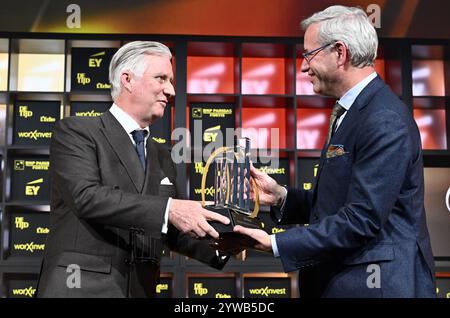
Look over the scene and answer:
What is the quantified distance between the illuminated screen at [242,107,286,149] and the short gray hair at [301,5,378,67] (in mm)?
2933

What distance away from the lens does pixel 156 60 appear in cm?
306

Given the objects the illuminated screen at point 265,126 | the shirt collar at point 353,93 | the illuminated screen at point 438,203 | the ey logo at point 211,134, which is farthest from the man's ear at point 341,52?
the illuminated screen at point 438,203

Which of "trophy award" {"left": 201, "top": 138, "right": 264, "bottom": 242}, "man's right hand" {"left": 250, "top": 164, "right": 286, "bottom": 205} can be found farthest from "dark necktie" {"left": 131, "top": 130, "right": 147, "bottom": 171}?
"man's right hand" {"left": 250, "top": 164, "right": 286, "bottom": 205}

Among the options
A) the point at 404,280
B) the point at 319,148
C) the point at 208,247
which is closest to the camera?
the point at 404,280

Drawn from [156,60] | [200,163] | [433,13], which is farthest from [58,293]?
[433,13]

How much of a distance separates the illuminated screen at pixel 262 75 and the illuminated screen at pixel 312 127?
0.29m

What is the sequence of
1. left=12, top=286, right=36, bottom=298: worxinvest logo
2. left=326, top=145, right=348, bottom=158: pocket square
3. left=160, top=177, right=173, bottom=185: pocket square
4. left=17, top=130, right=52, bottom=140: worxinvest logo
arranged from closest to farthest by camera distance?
left=326, top=145, right=348, bottom=158: pocket square
left=160, top=177, right=173, bottom=185: pocket square
left=12, top=286, right=36, bottom=298: worxinvest logo
left=17, top=130, right=52, bottom=140: worxinvest logo

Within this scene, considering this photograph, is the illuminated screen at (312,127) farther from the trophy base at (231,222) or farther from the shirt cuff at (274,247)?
the shirt cuff at (274,247)

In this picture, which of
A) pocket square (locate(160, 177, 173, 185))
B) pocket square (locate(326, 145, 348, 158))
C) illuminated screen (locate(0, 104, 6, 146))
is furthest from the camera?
illuminated screen (locate(0, 104, 6, 146))

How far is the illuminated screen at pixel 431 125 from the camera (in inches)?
231

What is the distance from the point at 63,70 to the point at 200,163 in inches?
54.2

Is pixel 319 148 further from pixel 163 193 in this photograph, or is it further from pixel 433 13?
pixel 163 193

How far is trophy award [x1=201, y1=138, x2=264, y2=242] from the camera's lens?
2.64m

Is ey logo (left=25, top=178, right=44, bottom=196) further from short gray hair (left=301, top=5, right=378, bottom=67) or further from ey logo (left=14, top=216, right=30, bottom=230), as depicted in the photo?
short gray hair (left=301, top=5, right=378, bottom=67)
